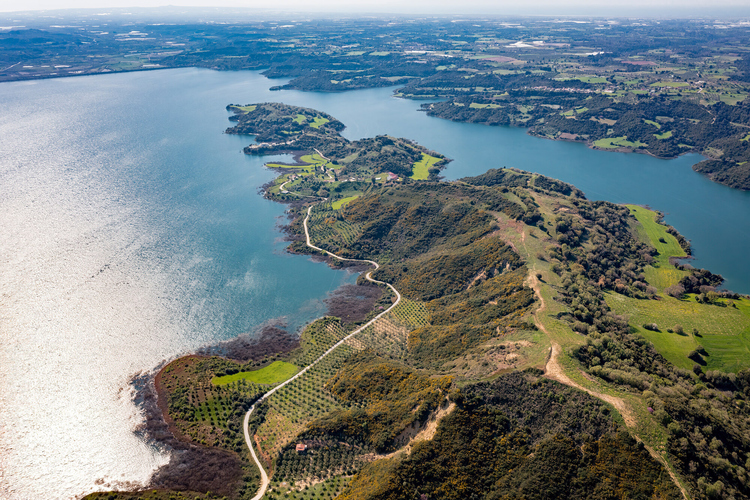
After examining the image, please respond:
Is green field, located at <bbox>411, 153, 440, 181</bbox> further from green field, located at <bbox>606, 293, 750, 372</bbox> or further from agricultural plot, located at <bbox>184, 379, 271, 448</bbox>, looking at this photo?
agricultural plot, located at <bbox>184, 379, 271, 448</bbox>

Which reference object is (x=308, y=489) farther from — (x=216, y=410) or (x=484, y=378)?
(x=484, y=378)

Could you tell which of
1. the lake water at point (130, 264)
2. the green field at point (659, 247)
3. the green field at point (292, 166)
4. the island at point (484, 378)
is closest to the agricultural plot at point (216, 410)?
the island at point (484, 378)

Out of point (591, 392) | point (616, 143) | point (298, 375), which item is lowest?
point (298, 375)

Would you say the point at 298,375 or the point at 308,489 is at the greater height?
the point at 308,489

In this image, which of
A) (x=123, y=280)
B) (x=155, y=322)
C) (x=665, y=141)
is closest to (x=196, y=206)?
(x=123, y=280)

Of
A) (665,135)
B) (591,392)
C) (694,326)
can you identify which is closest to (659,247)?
(694,326)

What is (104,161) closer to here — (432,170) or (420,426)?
(432,170)
